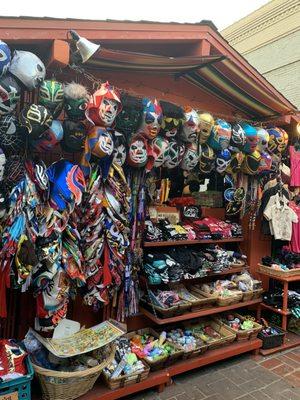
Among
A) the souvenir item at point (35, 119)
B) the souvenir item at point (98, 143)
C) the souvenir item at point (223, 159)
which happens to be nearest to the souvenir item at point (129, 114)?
the souvenir item at point (98, 143)

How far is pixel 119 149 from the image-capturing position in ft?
11.2

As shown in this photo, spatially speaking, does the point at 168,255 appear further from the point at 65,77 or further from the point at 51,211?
the point at 65,77

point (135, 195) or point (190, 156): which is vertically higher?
point (190, 156)

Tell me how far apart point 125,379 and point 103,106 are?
8.81 ft

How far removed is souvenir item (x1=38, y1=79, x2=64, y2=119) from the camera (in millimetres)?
2768

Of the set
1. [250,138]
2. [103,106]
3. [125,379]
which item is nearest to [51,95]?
[103,106]

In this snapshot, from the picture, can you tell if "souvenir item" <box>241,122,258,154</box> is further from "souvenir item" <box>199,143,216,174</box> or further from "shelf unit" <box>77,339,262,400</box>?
"shelf unit" <box>77,339,262,400</box>

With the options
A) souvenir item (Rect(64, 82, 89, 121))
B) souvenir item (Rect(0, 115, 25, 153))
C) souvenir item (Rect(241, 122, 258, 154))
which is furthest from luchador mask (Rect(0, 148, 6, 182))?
souvenir item (Rect(241, 122, 258, 154))

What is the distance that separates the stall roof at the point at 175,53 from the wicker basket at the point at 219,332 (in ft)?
10.3

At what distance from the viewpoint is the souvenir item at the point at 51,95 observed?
277 centimetres

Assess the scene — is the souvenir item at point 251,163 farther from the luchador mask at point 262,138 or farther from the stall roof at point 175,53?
the stall roof at point 175,53

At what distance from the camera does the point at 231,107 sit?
16.7ft

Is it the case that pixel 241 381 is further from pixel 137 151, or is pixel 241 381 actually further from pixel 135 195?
pixel 137 151

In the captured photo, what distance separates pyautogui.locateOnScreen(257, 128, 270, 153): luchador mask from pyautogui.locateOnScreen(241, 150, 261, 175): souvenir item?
0.09 meters
